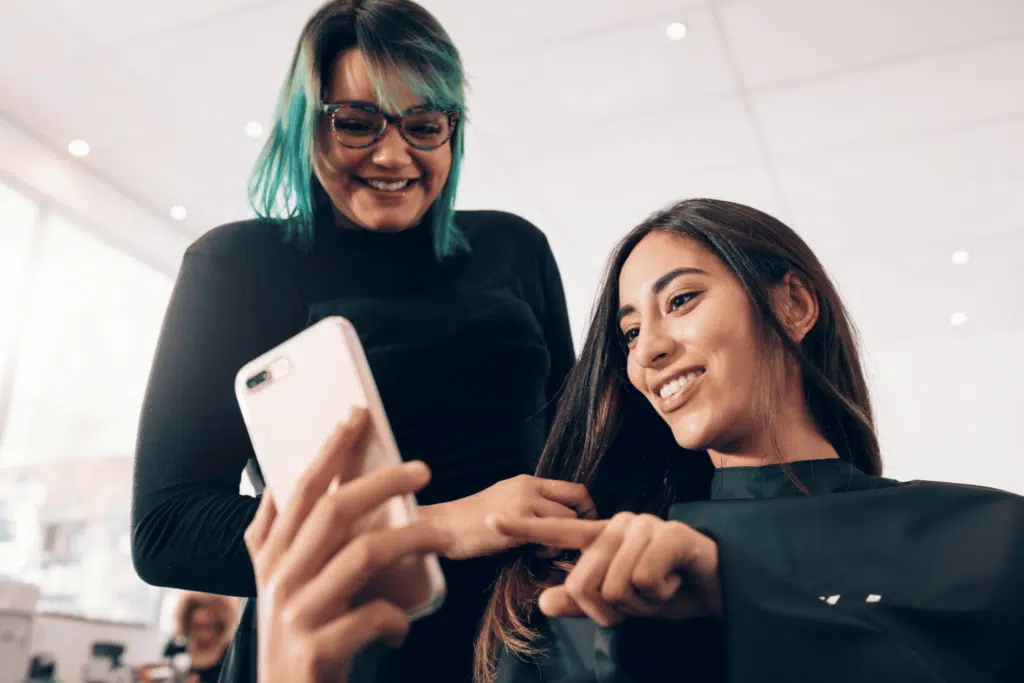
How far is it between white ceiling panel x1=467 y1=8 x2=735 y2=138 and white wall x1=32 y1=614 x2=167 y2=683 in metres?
2.81

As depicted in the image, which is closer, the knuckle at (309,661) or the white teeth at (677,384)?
the knuckle at (309,661)

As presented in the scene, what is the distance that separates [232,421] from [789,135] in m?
3.42

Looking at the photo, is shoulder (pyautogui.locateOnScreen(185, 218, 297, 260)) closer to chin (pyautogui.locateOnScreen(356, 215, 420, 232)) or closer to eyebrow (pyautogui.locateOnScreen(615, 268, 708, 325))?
chin (pyautogui.locateOnScreen(356, 215, 420, 232))

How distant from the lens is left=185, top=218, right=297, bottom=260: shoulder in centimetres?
102

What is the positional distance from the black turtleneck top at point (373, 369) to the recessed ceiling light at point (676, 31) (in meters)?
2.21

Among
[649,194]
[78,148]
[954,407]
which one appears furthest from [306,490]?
[954,407]

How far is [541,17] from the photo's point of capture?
10.2ft

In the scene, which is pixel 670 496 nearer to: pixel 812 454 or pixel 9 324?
pixel 812 454

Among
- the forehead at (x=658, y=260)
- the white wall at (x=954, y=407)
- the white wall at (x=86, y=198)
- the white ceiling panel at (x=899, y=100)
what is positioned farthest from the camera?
the white wall at (x=954, y=407)

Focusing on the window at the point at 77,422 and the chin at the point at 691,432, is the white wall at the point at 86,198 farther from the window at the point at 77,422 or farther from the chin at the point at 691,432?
the chin at the point at 691,432

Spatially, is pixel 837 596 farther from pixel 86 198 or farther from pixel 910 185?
pixel 86 198

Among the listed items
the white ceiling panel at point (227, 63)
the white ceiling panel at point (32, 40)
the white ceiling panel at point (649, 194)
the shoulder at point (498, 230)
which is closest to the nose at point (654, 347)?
the shoulder at point (498, 230)

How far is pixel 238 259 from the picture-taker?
1.03 m

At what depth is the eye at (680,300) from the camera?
1.08 m
